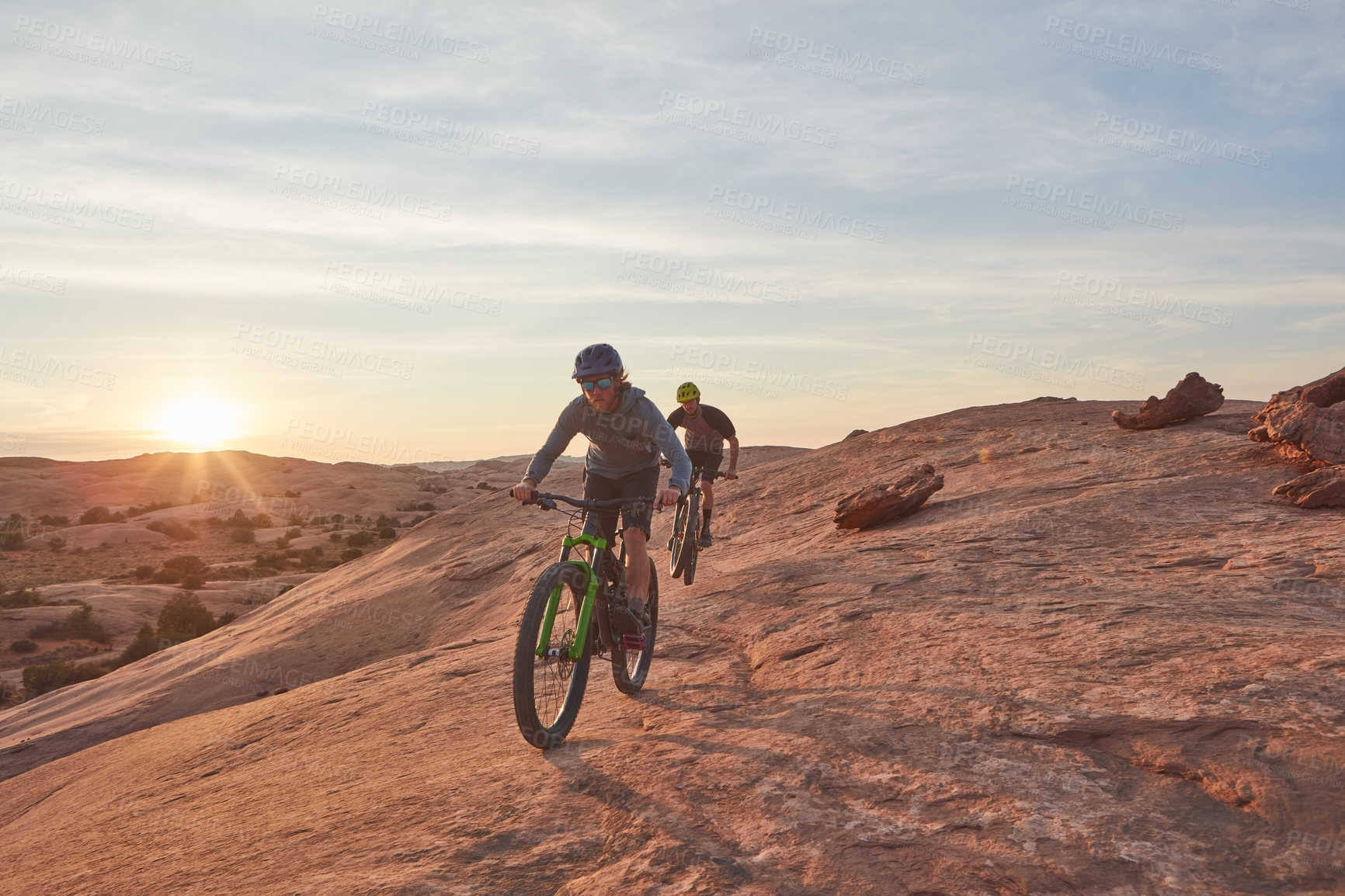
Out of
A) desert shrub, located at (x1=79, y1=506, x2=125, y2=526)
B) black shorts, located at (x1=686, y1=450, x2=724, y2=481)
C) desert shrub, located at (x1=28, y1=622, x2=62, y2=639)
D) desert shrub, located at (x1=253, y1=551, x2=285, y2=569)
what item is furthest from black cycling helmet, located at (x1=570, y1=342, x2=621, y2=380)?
desert shrub, located at (x1=79, y1=506, x2=125, y2=526)

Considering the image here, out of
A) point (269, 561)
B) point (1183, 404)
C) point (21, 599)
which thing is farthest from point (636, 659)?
point (269, 561)

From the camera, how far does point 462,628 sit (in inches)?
563

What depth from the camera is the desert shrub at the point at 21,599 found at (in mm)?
30844

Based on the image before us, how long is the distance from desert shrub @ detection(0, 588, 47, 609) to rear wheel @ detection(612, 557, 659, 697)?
32.9 metres

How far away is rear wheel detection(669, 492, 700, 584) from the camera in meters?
11.4

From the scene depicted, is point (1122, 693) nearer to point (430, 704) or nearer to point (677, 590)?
point (430, 704)

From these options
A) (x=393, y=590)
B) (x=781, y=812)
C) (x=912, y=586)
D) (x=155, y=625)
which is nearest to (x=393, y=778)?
(x=781, y=812)

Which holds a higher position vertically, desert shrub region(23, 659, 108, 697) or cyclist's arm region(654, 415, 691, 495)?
cyclist's arm region(654, 415, 691, 495)

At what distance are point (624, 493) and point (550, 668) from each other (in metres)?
1.46

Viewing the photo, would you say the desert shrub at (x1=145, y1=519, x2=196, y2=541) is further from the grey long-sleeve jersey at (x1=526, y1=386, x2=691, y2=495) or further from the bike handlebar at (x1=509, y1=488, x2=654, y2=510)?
the bike handlebar at (x1=509, y1=488, x2=654, y2=510)

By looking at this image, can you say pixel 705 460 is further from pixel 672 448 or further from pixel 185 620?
pixel 185 620

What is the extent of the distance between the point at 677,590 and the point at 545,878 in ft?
22.8

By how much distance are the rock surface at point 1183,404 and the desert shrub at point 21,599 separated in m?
35.7

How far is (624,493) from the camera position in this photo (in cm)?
668
